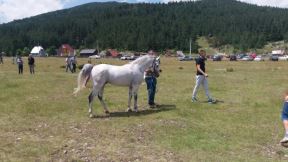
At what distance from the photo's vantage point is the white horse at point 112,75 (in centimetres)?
1781

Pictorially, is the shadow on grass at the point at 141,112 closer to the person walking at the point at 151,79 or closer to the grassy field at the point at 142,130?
the grassy field at the point at 142,130

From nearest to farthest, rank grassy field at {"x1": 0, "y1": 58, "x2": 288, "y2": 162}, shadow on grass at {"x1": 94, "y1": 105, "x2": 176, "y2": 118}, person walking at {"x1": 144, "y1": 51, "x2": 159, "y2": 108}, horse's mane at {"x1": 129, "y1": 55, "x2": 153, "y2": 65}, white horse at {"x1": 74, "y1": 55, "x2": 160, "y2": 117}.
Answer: grassy field at {"x1": 0, "y1": 58, "x2": 288, "y2": 162} → white horse at {"x1": 74, "y1": 55, "x2": 160, "y2": 117} → shadow on grass at {"x1": 94, "y1": 105, "x2": 176, "y2": 118} → horse's mane at {"x1": 129, "y1": 55, "x2": 153, "y2": 65} → person walking at {"x1": 144, "y1": 51, "x2": 159, "y2": 108}

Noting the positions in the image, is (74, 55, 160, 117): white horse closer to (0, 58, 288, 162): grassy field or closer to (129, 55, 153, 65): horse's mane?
(129, 55, 153, 65): horse's mane

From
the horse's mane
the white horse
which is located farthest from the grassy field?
the horse's mane

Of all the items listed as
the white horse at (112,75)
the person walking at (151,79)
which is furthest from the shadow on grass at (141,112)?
the person walking at (151,79)

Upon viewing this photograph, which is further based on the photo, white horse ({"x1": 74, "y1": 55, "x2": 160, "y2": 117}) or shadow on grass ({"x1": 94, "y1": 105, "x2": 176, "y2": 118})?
shadow on grass ({"x1": 94, "y1": 105, "x2": 176, "y2": 118})

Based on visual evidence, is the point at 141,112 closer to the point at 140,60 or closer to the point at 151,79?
the point at 151,79

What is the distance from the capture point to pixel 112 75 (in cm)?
1809

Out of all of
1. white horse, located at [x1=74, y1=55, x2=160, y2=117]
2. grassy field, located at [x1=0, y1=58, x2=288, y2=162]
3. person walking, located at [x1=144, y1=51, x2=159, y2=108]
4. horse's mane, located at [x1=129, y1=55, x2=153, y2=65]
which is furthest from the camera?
person walking, located at [x1=144, y1=51, x2=159, y2=108]

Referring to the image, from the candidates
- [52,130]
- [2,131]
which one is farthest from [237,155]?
[2,131]

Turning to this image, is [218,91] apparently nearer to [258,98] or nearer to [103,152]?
[258,98]

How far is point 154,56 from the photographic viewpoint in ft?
64.4

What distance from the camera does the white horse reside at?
1781 centimetres

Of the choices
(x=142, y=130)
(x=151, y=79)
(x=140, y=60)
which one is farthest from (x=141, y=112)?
(x=142, y=130)
